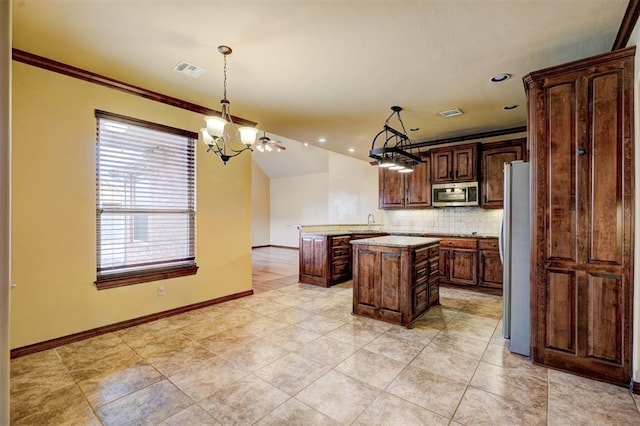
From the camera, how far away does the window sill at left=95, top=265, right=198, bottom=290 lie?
3.22m

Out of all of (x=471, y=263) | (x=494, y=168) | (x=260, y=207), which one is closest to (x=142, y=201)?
(x=471, y=263)

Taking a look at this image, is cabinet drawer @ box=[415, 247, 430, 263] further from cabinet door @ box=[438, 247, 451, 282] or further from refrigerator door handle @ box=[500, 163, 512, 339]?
cabinet door @ box=[438, 247, 451, 282]

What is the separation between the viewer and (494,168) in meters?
5.18

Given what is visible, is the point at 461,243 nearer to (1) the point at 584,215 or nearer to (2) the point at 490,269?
(2) the point at 490,269

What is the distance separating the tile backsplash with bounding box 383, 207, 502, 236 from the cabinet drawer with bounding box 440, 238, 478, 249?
23.7 inches

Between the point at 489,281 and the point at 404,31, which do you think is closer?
the point at 404,31

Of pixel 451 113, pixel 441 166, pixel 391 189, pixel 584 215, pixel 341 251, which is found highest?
pixel 451 113

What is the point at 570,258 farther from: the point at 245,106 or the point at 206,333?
the point at 245,106

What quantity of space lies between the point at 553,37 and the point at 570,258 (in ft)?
5.90

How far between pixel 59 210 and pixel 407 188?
5.31 metres

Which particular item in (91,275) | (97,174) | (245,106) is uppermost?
(245,106)

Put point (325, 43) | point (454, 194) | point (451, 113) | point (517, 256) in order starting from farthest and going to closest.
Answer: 1. point (454, 194)
2. point (451, 113)
3. point (517, 256)
4. point (325, 43)

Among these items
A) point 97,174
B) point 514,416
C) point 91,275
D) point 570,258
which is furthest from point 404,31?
point 91,275

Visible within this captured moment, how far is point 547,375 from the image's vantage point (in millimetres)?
2412
